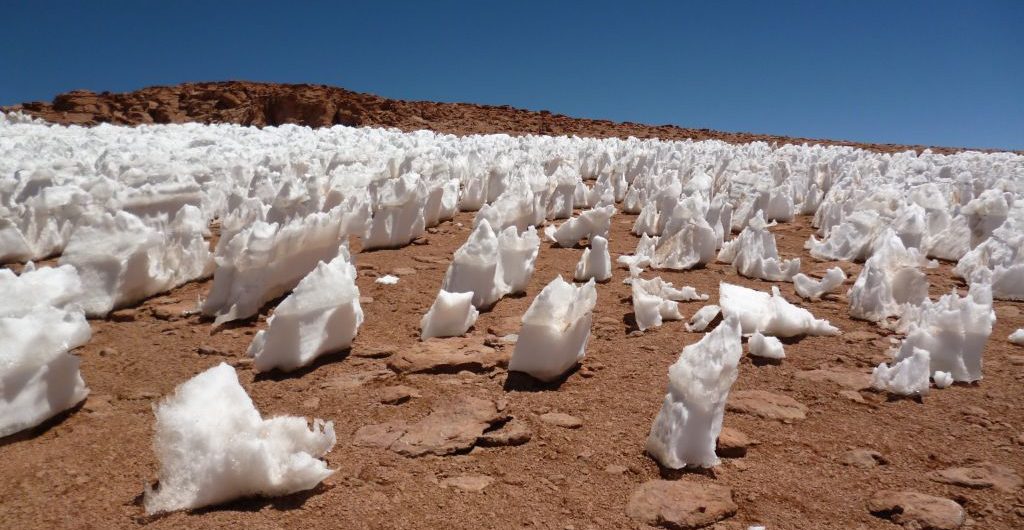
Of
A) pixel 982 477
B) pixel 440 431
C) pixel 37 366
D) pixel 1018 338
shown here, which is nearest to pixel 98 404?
pixel 37 366

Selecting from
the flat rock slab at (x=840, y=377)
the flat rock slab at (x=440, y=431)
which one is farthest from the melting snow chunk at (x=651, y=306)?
the flat rock slab at (x=440, y=431)

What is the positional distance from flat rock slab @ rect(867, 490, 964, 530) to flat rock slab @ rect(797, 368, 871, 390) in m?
0.83

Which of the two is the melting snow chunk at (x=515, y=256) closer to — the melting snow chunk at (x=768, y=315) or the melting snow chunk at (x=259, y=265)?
the melting snow chunk at (x=259, y=265)

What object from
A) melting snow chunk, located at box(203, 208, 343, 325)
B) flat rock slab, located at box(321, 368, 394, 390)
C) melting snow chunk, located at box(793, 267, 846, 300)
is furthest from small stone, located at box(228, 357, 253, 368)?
melting snow chunk, located at box(793, 267, 846, 300)

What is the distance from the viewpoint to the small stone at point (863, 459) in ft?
7.66

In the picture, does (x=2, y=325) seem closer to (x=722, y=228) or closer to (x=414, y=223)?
(x=414, y=223)

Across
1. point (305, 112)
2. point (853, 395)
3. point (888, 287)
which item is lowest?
point (853, 395)

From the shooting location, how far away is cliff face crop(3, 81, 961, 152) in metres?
29.0

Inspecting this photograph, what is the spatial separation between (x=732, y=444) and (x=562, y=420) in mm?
622

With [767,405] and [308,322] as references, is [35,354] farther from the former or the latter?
[767,405]

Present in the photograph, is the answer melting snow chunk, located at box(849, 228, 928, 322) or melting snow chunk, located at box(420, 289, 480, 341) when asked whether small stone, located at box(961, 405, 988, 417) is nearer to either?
melting snow chunk, located at box(849, 228, 928, 322)

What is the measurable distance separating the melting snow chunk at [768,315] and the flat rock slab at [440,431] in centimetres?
144

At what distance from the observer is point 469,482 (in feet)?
7.23

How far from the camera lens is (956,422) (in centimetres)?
263
